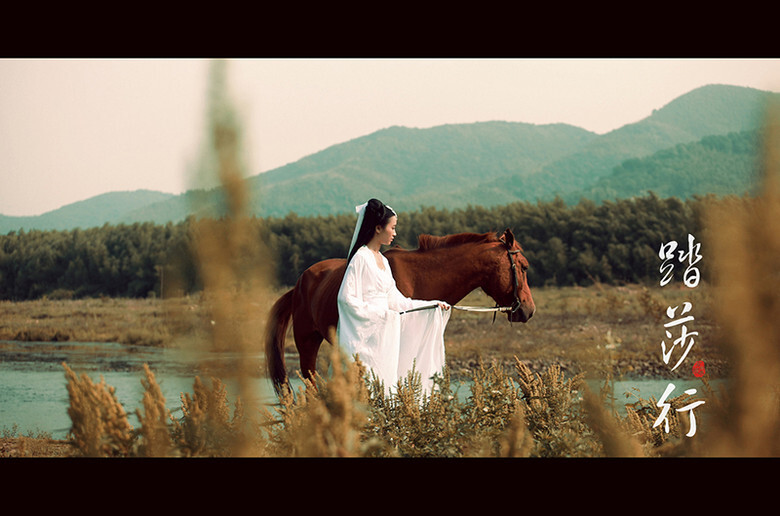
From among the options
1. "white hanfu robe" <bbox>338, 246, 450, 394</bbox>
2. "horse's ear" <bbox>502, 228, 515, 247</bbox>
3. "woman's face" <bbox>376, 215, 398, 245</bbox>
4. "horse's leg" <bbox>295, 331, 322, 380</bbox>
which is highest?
"woman's face" <bbox>376, 215, 398, 245</bbox>

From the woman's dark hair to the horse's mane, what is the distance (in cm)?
107

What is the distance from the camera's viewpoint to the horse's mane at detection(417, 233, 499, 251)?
19.5 ft

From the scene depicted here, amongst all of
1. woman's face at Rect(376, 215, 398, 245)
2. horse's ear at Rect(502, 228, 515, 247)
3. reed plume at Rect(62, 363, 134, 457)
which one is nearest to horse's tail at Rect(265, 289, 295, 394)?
woman's face at Rect(376, 215, 398, 245)

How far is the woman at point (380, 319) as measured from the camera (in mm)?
4812

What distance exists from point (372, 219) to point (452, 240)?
124cm

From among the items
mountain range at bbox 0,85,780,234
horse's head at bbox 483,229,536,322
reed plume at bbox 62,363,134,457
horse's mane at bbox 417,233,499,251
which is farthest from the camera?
mountain range at bbox 0,85,780,234

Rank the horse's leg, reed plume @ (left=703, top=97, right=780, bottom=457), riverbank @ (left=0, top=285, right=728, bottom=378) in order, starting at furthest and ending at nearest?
riverbank @ (left=0, top=285, right=728, bottom=378), the horse's leg, reed plume @ (left=703, top=97, right=780, bottom=457)

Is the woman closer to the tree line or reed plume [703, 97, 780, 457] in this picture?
reed plume [703, 97, 780, 457]

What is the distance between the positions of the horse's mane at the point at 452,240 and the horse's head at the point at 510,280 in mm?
108

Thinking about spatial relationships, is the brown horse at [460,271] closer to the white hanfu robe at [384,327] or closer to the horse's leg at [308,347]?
the horse's leg at [308,347]

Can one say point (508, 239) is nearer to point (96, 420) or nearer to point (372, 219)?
point (372, 219)

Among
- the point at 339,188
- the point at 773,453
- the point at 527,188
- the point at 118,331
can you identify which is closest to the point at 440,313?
the point at 773,453

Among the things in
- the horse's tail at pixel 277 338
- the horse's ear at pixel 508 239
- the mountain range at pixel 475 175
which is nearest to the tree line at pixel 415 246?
the horse's tail at pixel 277 338

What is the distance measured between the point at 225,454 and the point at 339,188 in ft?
512
